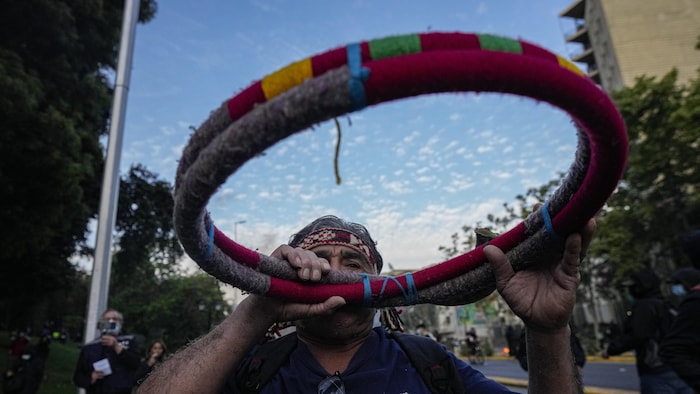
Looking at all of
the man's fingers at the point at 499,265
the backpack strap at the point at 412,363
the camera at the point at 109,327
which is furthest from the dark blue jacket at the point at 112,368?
the man's fingers at the point at 499,265

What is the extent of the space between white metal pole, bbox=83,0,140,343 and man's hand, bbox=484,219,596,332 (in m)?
7.76

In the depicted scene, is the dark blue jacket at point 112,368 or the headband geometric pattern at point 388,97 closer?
the headband geometric pattern at point 388,97

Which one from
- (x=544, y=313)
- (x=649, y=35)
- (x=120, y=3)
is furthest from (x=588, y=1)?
(x=544, y=313)

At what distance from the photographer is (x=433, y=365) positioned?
196 centimetres

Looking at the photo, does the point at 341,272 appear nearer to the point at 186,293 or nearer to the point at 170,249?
the point at 170,249

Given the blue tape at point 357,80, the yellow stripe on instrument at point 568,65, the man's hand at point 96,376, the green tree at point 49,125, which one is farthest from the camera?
the green tree at point 49,125

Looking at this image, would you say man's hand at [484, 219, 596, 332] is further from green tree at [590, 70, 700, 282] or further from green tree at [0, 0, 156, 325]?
green tree at [590, 70, 700, 282]

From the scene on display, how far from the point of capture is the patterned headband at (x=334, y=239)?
216 centimetres

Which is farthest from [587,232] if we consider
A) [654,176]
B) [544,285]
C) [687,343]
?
[654,176]

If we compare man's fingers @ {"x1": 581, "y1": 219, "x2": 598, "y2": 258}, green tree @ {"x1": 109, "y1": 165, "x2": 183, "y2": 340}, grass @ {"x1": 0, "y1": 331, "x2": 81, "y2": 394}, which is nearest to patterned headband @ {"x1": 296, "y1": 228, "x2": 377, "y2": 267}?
man's fingers @ {"x1": 581, "y1": 219, "x2": 598, "y2": 258}

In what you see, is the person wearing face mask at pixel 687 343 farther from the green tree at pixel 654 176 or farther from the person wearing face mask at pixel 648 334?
the green tree at pixel 654 176

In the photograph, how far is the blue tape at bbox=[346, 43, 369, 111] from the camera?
3.43 ft

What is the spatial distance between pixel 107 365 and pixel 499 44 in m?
6.05

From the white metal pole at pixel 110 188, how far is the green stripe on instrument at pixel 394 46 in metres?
8.18
